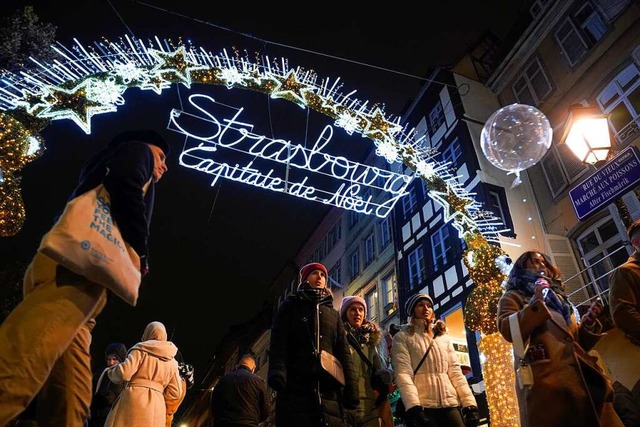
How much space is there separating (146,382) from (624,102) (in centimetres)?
1257

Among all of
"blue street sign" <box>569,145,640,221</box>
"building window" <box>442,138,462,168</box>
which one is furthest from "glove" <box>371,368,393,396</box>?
"building window" <box>442,138,462,168</box>

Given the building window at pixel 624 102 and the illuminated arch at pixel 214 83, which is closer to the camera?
the illuminated arch at pixel 214 83

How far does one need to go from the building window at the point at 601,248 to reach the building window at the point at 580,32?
5291mm

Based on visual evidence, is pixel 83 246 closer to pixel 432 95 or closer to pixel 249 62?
pixel 249 62

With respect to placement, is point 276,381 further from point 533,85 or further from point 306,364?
point 533,85

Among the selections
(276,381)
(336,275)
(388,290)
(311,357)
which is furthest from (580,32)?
(336,275)

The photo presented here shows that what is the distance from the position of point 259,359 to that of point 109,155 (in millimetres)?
36996

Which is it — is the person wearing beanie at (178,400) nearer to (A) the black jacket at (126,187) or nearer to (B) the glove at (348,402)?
(B) the glove at (348,402)

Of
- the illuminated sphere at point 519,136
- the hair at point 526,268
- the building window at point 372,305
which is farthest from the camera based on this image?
the building window at point 372,305

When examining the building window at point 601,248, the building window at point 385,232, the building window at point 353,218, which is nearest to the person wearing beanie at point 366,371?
the building window at point 601,248

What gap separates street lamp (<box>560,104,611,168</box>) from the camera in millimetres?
5637

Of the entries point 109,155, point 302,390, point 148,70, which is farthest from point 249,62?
point 302,390

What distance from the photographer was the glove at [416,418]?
375 cm

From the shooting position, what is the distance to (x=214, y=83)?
6473 mm
